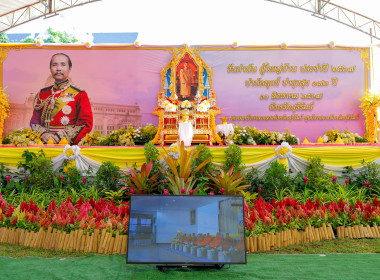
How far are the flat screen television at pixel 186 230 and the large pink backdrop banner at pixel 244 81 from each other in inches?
269

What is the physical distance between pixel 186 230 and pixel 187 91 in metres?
6.95

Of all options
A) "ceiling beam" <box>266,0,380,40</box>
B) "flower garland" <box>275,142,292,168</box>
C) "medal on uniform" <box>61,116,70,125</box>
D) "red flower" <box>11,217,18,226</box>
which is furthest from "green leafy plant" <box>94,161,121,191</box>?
"ceiling beam" <box>266,0,380,40</box>

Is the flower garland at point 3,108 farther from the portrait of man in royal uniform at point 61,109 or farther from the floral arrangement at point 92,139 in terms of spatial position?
the floral arrangement at point 92,139

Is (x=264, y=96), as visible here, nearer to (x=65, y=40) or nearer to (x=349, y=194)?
(x=349, y=194)

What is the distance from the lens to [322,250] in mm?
3166

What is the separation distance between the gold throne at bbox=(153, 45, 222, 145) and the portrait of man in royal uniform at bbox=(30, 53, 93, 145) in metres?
2.07

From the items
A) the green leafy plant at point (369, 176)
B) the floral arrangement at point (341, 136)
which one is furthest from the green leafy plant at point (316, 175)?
the floral arrangement at point (341, 136)

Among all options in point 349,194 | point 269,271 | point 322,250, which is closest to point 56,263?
point 269,271

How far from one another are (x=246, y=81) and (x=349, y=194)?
5.20 meters

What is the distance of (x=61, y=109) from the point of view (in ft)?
30.2

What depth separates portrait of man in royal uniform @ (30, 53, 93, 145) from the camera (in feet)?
29.8

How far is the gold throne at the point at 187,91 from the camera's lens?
843 centimetres

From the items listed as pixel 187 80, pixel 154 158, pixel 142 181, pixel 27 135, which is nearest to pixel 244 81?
pixel 187 80

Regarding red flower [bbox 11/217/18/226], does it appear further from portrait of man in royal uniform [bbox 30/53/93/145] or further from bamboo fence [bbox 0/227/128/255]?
portrait of man in royal uniform [bbox 30/53/93/145]
